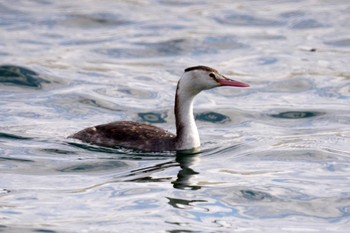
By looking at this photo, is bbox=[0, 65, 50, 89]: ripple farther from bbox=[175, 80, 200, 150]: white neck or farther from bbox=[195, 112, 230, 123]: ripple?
bbox=[175, 80, 200, 150]: white neck

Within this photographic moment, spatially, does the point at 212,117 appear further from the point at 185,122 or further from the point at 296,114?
the point at 185,122

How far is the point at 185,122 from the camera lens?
14.9m

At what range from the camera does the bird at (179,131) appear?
14.8 meters

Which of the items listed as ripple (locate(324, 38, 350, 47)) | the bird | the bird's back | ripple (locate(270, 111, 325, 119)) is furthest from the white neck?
ripple (locate(324, 38, 350, 47))

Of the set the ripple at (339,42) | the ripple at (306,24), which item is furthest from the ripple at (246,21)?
the ripple at (339,42)

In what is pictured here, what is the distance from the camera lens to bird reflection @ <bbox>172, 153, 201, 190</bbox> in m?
13.3

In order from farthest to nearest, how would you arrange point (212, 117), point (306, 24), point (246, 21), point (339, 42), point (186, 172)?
point (246, 21) < point (306, 24) < point (339, 42) < point (212, 117) < point (186, 172)

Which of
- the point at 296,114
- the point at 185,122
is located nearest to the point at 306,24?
the point at 296,114

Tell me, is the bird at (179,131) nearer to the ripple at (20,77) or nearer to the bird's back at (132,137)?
the bird's back at (132,137)

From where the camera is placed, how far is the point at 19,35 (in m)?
24.1

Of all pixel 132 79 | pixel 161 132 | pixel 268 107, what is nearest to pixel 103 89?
pixel 132 79

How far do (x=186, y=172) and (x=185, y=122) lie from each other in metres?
1.06

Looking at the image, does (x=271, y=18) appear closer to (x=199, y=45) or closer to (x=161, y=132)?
(x=199, y=45)

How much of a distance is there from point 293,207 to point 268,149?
2.70m
